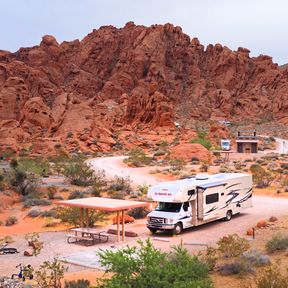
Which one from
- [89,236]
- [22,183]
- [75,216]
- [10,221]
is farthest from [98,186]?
[89,236]

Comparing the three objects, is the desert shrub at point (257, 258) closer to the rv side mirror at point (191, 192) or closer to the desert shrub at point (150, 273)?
the desert shrub at point (150, 273)

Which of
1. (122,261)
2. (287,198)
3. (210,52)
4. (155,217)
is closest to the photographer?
(122,261)

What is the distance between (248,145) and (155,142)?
19.1m

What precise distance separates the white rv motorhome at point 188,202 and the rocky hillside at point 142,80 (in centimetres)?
6799

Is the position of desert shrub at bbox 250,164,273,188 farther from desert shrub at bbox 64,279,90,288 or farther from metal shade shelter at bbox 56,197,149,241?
desert shrub at bbox 64,279,90,288

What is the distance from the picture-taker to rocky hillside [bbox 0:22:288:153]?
3829 inches

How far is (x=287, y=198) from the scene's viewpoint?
30844mm

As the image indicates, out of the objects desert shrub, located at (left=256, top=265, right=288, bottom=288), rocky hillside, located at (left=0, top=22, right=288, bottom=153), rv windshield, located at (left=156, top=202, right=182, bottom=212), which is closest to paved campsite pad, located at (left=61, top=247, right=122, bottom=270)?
rv windshield, located at (left=156, top=202, right=182, bottom=212)

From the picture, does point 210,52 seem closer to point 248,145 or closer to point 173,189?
point 248,145

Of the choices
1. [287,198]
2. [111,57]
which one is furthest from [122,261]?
[111,57]

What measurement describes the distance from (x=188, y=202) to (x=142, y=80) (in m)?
109

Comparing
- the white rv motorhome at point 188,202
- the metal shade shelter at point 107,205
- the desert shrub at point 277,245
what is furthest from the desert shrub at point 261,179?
the desert shrub at point 277,245

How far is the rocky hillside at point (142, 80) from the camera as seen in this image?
319 ft

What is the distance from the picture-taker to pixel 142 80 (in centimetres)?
12781
